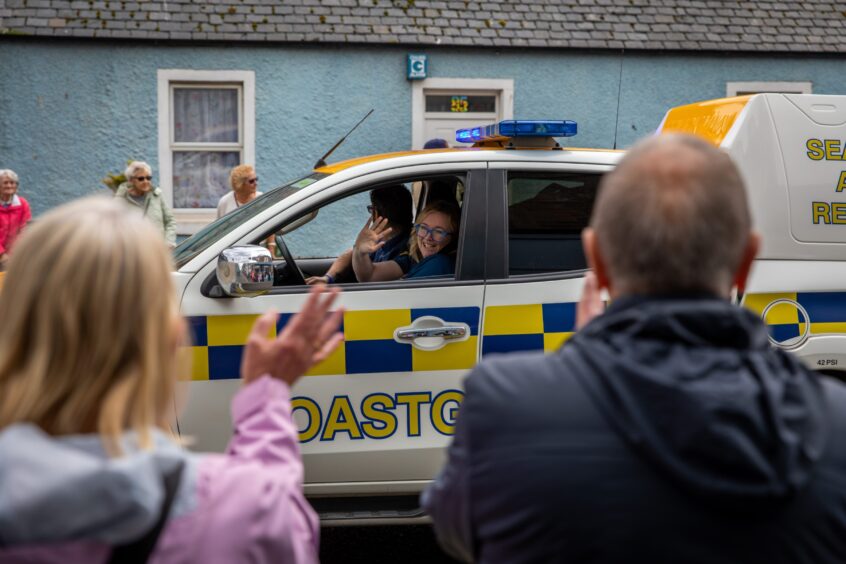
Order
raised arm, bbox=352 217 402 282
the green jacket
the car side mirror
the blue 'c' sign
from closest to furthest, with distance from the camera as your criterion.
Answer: the car side mirror, raised arm, bbox=352 217 402 282, the green jacket, the blue 'c' sign

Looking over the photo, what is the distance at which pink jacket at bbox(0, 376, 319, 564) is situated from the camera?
1.35m

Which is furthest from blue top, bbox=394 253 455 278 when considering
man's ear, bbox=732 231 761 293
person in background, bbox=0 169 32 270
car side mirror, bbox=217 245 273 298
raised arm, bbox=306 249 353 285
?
person in background, bbox=0 169 32 270

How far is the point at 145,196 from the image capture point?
9.79 meters

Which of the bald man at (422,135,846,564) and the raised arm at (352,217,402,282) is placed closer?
the bald man at (422,135,846,564)

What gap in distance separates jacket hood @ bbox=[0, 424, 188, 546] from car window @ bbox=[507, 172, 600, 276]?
305 cm

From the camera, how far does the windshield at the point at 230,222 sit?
170 inches

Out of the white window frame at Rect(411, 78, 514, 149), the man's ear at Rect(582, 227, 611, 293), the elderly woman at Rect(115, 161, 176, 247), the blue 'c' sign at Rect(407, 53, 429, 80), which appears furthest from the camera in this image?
the white window frame at Rect(411, 78, 514, 149)

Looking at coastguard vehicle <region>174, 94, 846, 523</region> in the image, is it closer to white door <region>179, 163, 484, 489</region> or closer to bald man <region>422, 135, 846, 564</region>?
white door <region>179, 163, 484, 489</region>

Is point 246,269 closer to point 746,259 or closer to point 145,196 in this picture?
point 746,259

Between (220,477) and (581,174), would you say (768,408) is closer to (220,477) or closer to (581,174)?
(220,477)

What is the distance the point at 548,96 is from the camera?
12.0 meters

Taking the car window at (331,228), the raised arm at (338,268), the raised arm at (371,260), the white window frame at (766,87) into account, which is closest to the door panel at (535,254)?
the raised arm at (371,260)

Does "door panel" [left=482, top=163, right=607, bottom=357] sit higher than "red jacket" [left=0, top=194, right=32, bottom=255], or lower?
higher

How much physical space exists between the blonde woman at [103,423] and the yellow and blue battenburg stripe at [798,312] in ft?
10.2
